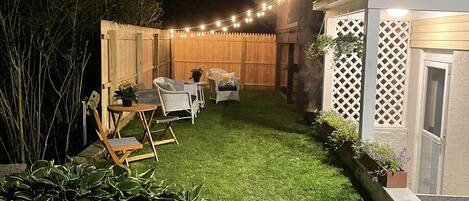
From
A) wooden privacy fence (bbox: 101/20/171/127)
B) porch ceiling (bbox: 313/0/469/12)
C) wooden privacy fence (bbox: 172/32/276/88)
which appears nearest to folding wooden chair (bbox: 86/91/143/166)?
wooden privacy fence (bbox: 101/20/171/127)

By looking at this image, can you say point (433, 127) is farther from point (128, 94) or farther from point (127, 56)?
point (127, 56)

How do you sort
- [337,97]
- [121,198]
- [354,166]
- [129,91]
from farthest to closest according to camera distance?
[337,97] < [129,91] < [354,166] < [121,198]

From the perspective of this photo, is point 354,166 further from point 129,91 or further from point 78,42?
point 78,42

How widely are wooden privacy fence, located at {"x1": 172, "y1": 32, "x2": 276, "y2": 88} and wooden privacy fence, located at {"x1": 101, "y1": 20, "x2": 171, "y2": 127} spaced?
7.41ft

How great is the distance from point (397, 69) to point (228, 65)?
27.3ft

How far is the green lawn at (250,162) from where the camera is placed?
191 inches

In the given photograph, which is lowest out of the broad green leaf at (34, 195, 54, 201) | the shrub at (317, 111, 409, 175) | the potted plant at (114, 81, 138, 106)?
the shrub at (317, 111, 409, 175)

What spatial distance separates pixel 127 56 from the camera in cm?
837

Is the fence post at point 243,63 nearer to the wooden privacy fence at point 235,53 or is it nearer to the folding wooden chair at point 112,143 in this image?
the wooden privacy fence at point 235,53

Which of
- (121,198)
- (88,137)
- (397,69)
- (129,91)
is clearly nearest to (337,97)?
(397,69)

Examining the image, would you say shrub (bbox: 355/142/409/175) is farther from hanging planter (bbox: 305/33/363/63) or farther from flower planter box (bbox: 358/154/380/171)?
hanging planter (bbox: 305/33/363/63)

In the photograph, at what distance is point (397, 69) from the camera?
24.2ft

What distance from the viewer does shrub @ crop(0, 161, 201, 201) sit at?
8.34 feet

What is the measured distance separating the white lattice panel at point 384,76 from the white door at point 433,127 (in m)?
0.69
